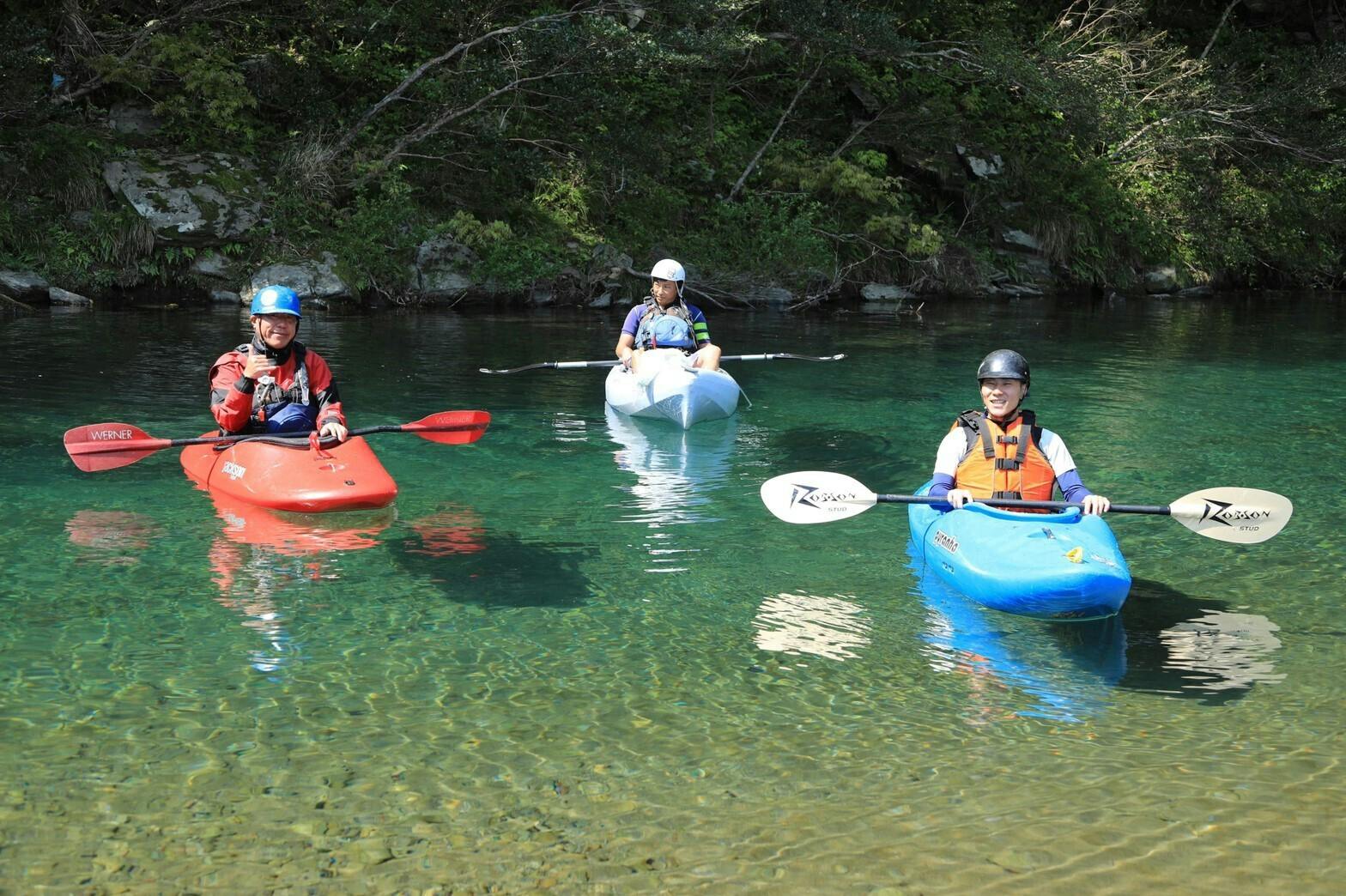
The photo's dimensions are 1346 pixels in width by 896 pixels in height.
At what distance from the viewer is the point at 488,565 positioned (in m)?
5.67

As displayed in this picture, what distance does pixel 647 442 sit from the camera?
8938 mm

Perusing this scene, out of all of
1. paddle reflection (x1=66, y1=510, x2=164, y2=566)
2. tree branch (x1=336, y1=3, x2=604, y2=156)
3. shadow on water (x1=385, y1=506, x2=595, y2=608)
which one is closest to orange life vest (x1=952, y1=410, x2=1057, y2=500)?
shadow on water (x1=385, y1=506, x2=595, y2=608)

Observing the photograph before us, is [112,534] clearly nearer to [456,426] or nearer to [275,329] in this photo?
[275,329]

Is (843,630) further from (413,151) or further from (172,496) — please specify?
(413,151)

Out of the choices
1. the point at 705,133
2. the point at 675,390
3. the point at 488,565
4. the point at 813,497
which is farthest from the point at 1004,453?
the point at 705,133

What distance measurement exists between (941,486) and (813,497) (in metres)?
0.56

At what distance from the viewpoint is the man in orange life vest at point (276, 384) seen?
20.4ft

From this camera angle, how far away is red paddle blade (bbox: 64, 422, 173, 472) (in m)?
6.46

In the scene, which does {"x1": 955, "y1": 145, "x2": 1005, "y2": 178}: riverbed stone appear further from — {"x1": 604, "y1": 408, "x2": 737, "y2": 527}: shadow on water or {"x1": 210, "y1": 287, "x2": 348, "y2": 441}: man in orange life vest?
{"x1": 210, "y1": 287, "x2": 348, "y2": 441}: man in orange life vest

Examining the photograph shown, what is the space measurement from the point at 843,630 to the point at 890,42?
644 inches

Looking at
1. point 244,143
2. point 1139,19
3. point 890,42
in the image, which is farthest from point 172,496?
point 1139,19

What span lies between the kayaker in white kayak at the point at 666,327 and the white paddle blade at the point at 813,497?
4130mm

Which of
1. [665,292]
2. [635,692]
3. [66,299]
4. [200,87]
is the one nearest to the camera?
[635,692]

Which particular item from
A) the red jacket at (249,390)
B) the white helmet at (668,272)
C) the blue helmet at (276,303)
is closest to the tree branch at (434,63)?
the white helmet at (668,272)
